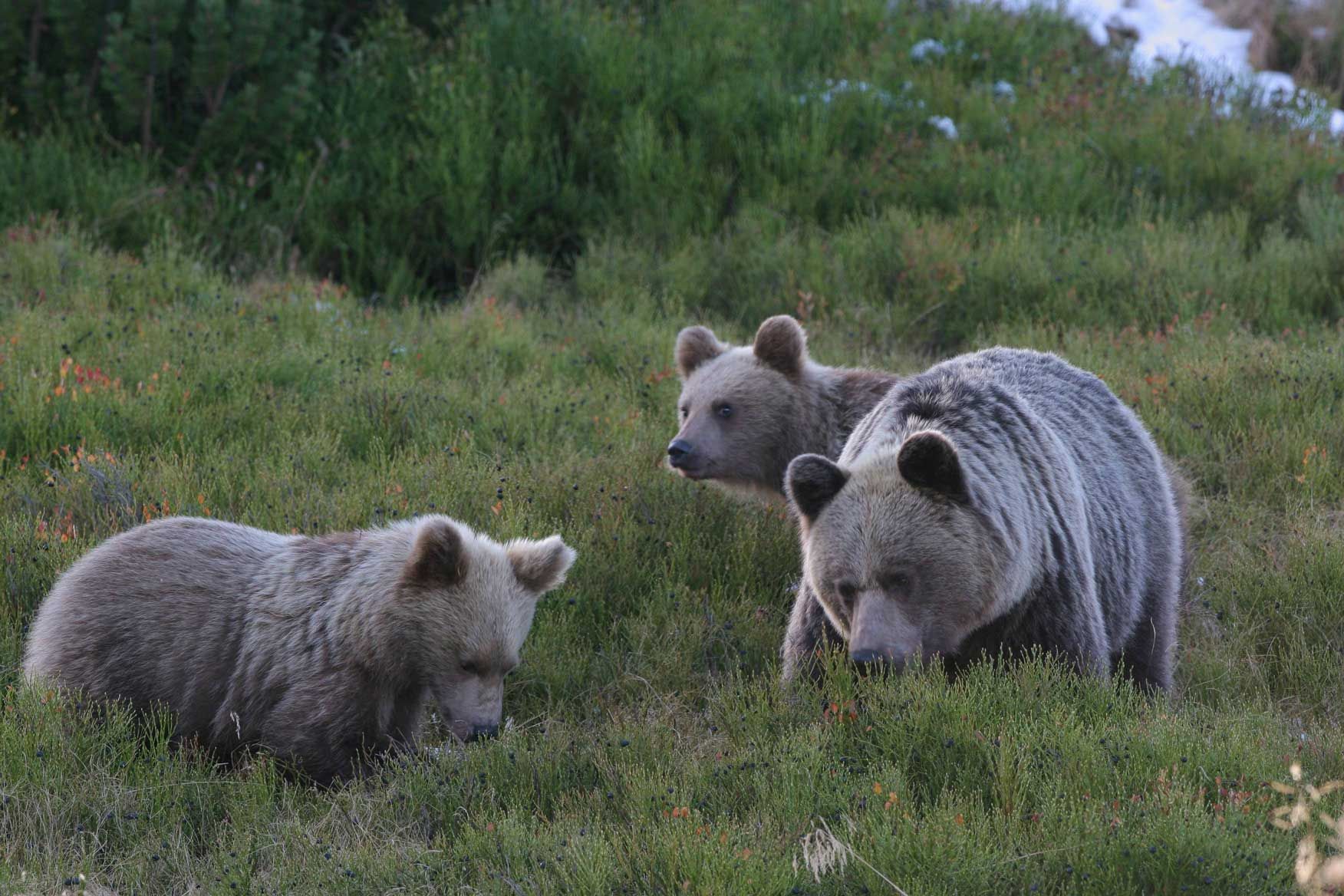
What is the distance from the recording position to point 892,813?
4188 millimetres

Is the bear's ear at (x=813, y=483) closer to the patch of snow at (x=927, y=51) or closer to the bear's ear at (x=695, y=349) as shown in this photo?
the bear's ear at (x=695, y=349)

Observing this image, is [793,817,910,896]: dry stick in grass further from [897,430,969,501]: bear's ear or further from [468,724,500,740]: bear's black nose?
[468,724,500,740]: bear's black nose

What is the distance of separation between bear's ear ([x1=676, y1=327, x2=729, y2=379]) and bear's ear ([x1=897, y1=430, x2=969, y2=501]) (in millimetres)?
3440

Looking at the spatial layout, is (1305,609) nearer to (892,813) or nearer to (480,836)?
(892,813)

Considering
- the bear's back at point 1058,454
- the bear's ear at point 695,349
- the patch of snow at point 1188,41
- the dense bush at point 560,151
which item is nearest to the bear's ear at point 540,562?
the bear's back at point 1058,454

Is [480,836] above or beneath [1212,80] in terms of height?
beneath

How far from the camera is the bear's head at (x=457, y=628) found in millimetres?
5250

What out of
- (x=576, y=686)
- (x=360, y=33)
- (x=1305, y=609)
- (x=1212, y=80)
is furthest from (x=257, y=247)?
(x=1212, y=80)

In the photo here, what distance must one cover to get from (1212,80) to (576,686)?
1033cm

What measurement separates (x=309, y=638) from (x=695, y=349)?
3.54 m

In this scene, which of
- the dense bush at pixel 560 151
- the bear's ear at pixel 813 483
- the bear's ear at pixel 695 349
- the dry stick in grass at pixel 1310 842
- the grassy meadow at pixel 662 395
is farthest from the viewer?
the dense bush at pixel 560 151

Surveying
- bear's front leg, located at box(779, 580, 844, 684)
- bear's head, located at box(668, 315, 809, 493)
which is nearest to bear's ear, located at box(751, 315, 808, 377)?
bear's head, located at box(668, 315, 809, 493)

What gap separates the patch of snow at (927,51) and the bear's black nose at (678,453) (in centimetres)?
712

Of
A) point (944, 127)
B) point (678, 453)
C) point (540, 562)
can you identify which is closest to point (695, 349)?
point (678, 453)
